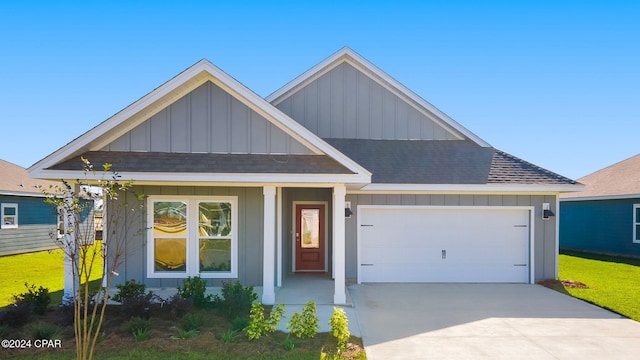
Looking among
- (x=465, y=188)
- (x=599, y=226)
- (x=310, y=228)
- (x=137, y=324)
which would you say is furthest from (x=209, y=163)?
(x=599, y=226)

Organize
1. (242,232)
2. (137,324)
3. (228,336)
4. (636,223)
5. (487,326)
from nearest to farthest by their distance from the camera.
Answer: (228,336) < (137,324) < (487,326) < (242,232) < (636,223)

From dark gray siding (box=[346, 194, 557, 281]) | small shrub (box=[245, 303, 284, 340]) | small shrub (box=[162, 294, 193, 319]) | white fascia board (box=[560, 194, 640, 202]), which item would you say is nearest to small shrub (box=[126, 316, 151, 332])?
small shrub (box=[162, 294, 193, 319])

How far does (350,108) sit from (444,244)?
5085 mm

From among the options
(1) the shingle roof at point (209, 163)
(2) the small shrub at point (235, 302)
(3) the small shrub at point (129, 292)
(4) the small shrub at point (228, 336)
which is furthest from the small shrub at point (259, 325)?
(1) the shingle roof at point (209, 163)

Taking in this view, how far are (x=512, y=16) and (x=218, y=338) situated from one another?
14.1 m

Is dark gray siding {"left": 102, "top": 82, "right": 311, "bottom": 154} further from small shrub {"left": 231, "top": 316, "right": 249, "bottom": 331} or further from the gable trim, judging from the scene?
small shrub {"left": 231, "top": 316, "right": 249, "bottom": 331}

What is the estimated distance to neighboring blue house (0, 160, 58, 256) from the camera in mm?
18406

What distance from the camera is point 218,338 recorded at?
6785 millimetres

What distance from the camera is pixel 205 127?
367 inches

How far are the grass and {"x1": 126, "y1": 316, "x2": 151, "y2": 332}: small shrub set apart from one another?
114 inches

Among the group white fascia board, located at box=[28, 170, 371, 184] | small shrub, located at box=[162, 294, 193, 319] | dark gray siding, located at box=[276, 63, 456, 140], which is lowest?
small shrub, located at box=[162, 294, 193, 319]

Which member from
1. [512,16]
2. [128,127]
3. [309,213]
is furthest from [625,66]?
[128,127]

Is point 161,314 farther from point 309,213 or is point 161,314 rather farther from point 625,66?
point 625,66

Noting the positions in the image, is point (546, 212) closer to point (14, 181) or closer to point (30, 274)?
point (30, 274)
